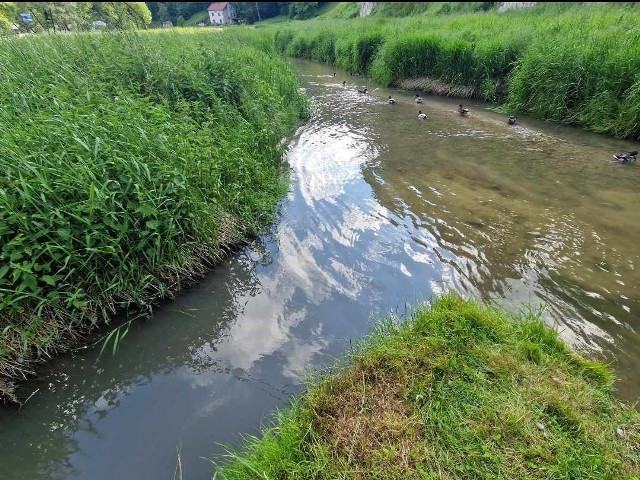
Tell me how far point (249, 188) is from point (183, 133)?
Result: 1.27 metres

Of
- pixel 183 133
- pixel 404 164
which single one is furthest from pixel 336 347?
pixel 404 164

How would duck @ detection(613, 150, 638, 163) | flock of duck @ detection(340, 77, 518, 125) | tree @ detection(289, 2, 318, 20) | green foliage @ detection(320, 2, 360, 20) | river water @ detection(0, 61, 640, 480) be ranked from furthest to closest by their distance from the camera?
1. tree @ detection(289, 2, 318, 20)
2. green foliage @ detection(320, 2, 360, 20)
3. flock of duck @ detection(340, 77, 518, 125)
4. duck @ detection(613, 150, 638, 163)
5. river water @ detection(0, 61, 640, 480)

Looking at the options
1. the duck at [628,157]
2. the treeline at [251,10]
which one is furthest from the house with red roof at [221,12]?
the duck at [628,157]

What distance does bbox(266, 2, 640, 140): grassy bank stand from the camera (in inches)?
351

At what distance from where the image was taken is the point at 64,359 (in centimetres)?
363

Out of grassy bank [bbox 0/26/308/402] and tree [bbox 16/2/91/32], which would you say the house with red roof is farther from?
grassy bank [bbox 0/26/308/402]

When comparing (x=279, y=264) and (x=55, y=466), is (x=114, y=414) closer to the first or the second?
(x=55, y=466)

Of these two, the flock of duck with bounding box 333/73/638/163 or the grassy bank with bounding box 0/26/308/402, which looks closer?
the grassy bank with bounding box 0/26/308/402

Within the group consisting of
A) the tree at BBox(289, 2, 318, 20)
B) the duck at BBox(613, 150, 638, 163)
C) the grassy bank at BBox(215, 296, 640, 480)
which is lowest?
the tree at BBox(289, 2, 318, 20)

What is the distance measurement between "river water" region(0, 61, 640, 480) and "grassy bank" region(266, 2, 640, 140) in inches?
61.5

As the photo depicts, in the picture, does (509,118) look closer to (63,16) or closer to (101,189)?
(101,189)

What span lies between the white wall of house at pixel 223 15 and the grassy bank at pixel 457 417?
95.0 meters

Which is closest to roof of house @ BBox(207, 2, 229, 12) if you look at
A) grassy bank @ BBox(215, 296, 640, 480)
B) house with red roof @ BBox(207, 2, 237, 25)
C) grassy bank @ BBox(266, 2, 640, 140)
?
house with red roof @ BBox(207, 2, 237, 25)

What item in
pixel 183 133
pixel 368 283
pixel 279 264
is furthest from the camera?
pixel 183 133
